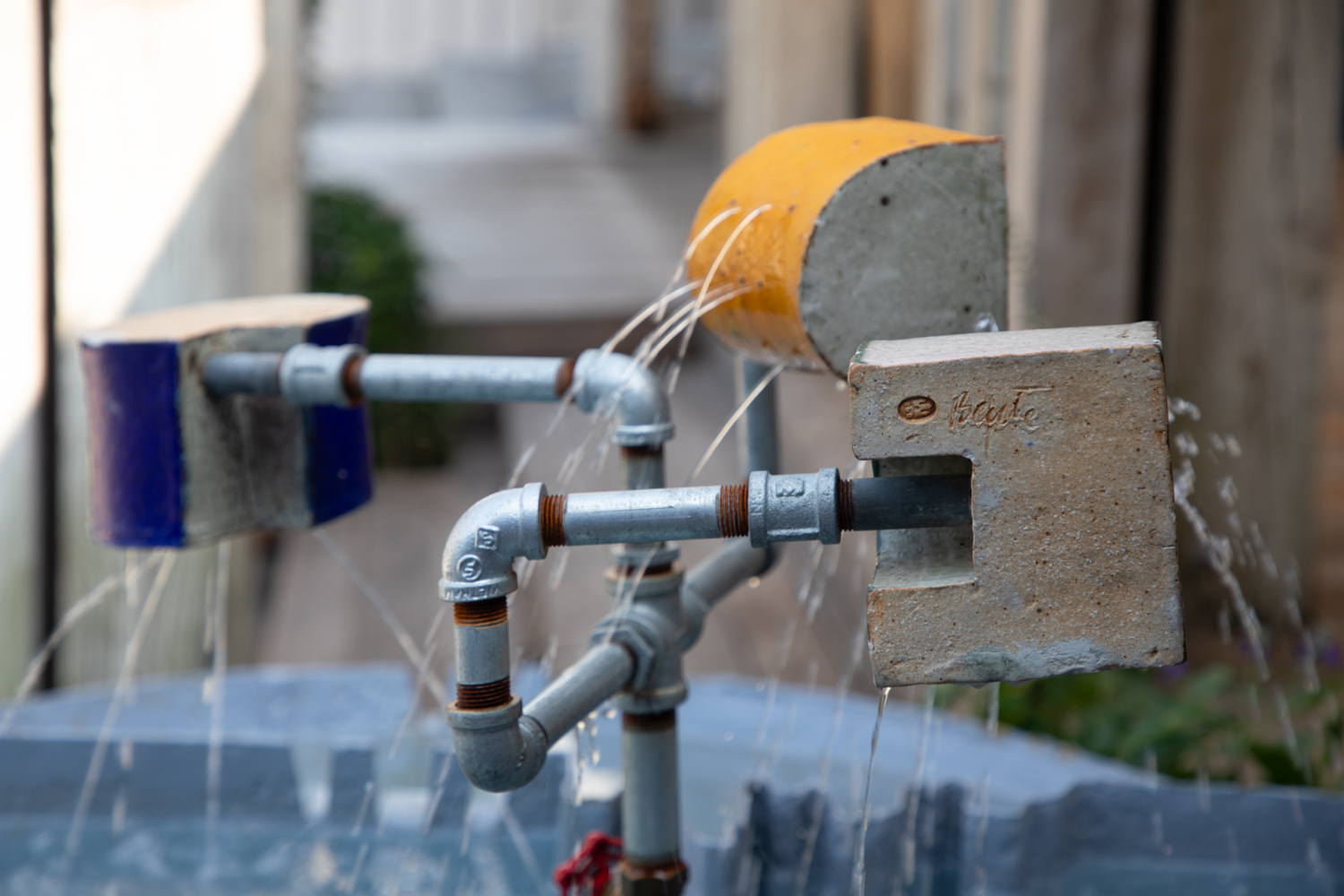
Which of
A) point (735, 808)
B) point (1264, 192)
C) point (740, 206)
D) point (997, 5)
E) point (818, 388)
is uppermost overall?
point (997, 5)

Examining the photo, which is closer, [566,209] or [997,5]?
[997,5]

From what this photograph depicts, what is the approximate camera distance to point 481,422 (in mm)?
5988

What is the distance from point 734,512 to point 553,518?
0.13 m

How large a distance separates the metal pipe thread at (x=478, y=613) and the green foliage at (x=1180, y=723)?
1795 mm

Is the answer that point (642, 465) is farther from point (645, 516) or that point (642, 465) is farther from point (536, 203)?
point (536, 203)

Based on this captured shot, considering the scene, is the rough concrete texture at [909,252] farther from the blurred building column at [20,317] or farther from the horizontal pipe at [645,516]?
the blurred building column at [20,317]

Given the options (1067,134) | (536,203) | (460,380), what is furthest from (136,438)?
(536,203)

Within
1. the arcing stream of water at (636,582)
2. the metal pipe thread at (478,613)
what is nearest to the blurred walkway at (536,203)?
the arcing stream of water at (636,582)

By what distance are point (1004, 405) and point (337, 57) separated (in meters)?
13.3

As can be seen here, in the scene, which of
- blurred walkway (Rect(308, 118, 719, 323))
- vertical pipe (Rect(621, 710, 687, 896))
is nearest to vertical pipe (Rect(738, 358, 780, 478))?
vertical pipe (Rect(621, 710, 687, 896))

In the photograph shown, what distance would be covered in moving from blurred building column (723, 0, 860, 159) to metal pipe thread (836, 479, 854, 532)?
3711 mm

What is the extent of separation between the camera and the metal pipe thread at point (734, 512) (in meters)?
0.91

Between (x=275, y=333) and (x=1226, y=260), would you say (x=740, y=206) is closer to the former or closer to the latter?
(x=275, y=333)

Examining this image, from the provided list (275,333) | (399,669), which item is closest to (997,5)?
(399,669)
